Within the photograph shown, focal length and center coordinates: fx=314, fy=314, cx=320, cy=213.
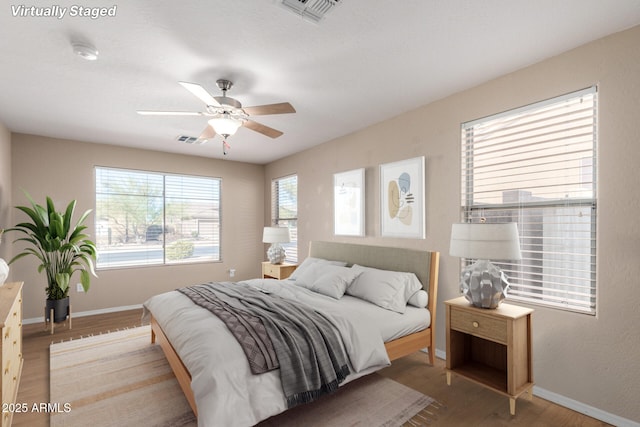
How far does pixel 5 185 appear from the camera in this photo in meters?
3.87

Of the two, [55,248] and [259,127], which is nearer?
[259,127]

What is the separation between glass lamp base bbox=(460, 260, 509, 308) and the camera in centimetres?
237

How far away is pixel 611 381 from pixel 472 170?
1.83m

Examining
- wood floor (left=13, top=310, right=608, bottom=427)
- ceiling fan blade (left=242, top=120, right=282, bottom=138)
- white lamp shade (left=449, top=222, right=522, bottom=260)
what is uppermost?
ceiling fan blade (left=242, top=120, right=282, bottom=138)

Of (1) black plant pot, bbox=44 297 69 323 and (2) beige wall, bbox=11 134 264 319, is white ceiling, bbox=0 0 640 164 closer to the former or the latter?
(2) beige wall, bbox=11 134 264 319

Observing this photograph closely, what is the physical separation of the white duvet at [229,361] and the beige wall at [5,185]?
2713 mm

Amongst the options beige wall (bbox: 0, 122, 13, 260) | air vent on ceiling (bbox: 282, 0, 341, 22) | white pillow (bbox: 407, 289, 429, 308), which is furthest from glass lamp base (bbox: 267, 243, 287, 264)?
air vent on ceiling (bbox: 282, 0, 341, 22)

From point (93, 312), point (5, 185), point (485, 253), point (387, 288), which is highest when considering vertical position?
point (5, 185)

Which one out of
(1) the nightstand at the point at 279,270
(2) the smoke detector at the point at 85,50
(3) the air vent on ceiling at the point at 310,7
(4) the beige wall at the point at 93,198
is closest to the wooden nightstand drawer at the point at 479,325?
(3) the air vent on ceiling at the point at 310,7

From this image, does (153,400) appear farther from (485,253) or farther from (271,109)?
(485,253)

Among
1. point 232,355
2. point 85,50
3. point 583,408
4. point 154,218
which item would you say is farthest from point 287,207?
point 583,408

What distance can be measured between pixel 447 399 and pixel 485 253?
1177 mm

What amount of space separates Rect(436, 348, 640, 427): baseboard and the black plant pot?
515cm

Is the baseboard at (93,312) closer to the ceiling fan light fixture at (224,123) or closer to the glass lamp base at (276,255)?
the glass lamp base at (276,255)
